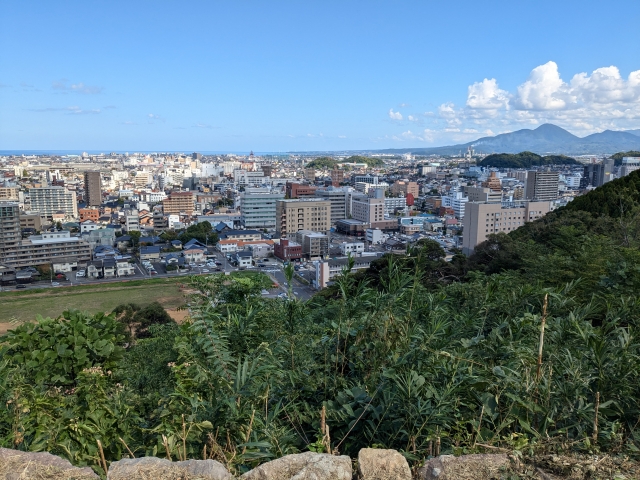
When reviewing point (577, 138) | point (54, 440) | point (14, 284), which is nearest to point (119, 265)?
point (14, 284)

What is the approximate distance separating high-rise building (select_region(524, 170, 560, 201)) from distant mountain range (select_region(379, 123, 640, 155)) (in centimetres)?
10013

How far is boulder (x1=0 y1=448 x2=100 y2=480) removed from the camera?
99cm

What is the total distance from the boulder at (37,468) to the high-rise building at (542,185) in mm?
37248

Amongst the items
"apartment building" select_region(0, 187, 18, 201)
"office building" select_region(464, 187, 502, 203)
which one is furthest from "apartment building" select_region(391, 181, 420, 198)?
"apartment building" select_region(0, 187, 18, 201)

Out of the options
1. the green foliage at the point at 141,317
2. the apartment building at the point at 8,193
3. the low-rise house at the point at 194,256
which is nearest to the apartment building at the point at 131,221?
the low-rise house at the point at 194,256

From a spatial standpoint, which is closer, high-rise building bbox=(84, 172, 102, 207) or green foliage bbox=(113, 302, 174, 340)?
green foliage bbox=(113, 302, 174, 340)

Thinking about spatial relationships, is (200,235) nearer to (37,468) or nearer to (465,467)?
(37,468)

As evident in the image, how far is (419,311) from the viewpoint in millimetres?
1596

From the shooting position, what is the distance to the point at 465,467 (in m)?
0.96

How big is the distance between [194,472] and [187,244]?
68.3 feet

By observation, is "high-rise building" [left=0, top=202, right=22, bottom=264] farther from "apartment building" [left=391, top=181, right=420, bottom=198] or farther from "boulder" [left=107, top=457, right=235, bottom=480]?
"apartment building" [left=391, top=181, right=420, bottom=198]

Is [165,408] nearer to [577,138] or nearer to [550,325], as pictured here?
[550,325]

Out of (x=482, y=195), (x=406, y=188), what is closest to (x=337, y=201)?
(x=482, y=195)

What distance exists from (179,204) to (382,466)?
31.0 meters
